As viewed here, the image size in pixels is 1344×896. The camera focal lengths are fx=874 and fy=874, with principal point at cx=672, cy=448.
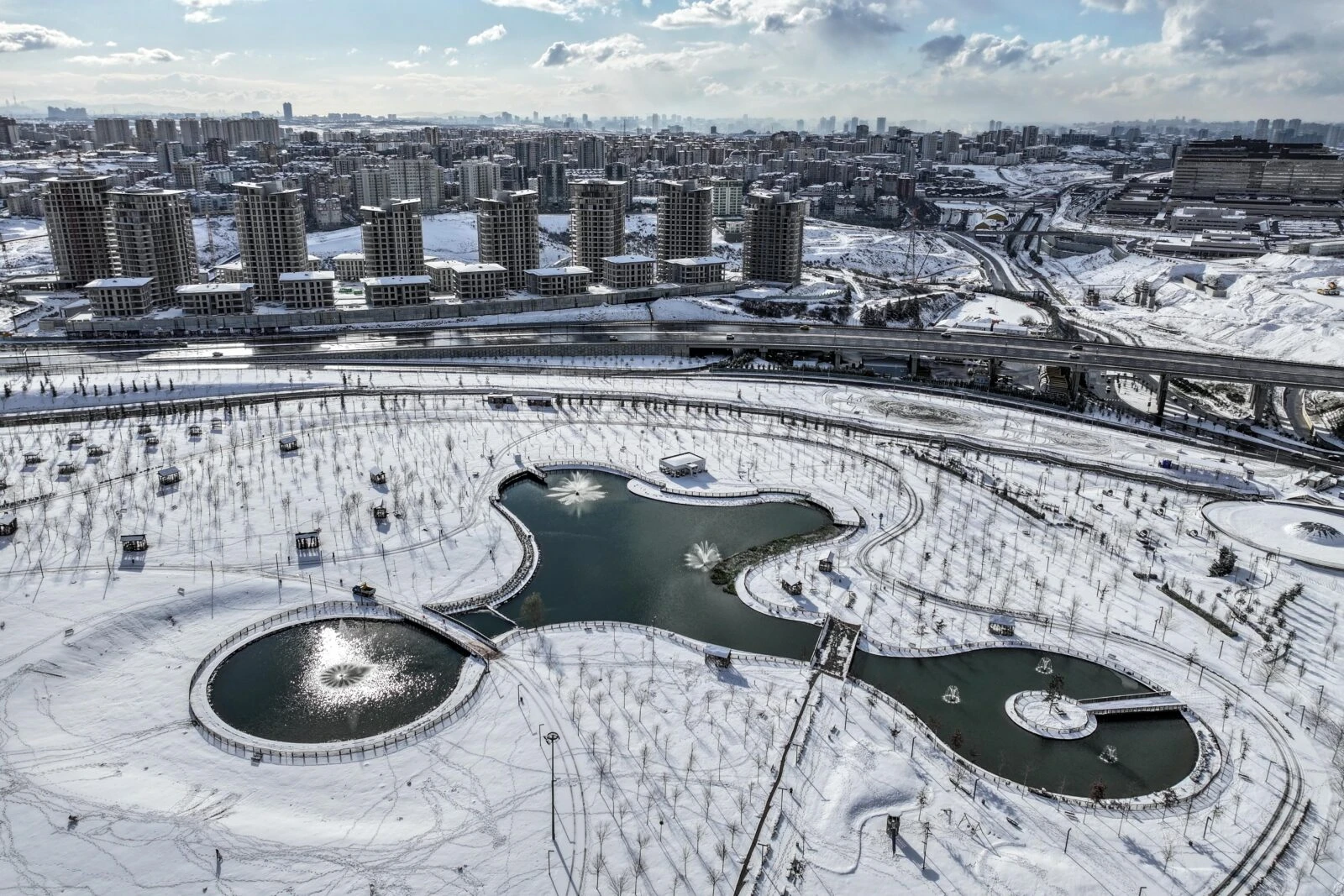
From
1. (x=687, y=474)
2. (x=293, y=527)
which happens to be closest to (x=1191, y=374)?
(x=687, y=474)

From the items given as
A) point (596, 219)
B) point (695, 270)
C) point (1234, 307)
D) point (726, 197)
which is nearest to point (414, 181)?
point (726, 197)

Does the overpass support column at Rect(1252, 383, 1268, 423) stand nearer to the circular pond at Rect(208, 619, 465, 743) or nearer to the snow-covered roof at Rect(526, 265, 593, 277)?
the circular pond at Rect(208, 619, 465, 743)

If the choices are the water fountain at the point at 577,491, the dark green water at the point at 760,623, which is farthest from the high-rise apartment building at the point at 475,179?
the dark green water at the point at 760,623

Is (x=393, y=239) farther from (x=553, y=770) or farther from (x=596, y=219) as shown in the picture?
(x=553, y=770)

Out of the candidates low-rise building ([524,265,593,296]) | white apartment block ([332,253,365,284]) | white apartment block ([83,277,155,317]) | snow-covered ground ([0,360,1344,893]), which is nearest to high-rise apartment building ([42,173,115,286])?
white apartment block ([83,277,155,317])

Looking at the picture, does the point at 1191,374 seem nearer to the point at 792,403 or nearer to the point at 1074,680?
the point at 792,403

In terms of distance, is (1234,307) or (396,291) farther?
(1234,307)

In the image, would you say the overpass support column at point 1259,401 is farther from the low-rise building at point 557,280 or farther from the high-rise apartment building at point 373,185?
the high-rise apartment building at point 373,185
